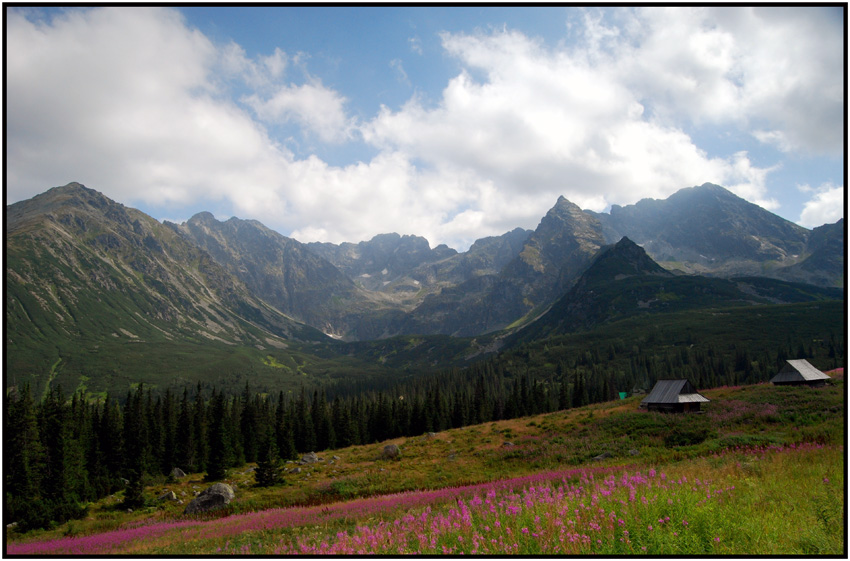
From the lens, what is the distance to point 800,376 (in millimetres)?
43188

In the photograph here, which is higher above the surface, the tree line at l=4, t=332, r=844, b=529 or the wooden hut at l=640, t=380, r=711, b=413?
the wooden hut at l=640, t=380, r=711, b=413

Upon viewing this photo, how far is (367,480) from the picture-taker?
3425cm

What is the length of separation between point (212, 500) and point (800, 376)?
58448mm

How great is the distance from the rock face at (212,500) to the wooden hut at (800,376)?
56947mm

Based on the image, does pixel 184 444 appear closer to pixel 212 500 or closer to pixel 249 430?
pixel 249 430

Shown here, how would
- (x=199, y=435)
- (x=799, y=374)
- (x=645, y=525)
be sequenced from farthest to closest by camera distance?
(x=199, y=435), (x=799, y=374), (x=645, y=525)

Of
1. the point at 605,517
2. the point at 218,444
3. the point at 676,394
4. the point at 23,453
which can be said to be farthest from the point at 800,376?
the point at 23,453

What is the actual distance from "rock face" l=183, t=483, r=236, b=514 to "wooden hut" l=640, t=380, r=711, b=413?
142 ft

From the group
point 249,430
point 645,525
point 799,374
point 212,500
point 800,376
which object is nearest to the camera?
point 645,525

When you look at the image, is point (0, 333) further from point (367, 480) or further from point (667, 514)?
point (367, 480)

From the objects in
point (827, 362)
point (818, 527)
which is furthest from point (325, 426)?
point (827, 362)

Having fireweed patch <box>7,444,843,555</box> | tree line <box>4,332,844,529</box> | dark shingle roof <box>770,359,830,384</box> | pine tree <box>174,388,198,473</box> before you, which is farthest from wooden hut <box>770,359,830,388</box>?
pine tree <box>174,388,198,473</box>

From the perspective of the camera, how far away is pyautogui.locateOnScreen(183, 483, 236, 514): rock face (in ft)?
99.6

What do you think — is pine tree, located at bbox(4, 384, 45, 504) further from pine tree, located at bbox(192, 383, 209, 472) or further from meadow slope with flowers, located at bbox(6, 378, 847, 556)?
pine tree, located at bbox(192, 383, 209, 472)
